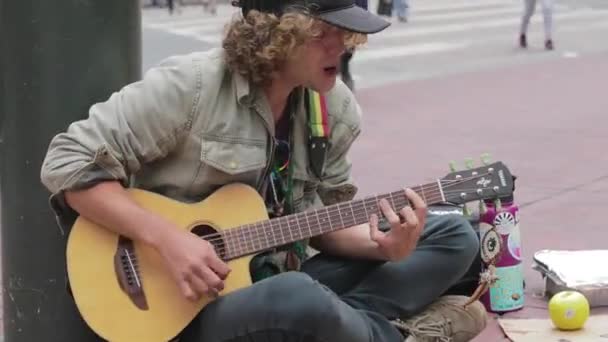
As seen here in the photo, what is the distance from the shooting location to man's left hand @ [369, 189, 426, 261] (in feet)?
9.47

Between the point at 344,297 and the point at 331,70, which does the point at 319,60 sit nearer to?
the point at 331,70

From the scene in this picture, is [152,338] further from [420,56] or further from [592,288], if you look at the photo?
[420,56]

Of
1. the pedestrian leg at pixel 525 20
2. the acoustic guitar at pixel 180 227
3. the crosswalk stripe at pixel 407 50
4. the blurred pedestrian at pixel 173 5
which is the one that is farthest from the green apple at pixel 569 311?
the blurred pedestrian at pixel 173 5

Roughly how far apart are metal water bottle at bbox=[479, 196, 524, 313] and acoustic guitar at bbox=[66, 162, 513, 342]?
0.84m

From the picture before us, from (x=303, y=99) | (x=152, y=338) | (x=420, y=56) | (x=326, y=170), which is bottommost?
(x=420, y=56)

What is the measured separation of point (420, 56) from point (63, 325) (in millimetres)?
9504

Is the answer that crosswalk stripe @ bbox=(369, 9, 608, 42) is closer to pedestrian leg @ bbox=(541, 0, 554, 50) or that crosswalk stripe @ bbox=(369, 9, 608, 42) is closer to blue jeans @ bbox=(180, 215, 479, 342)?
pedestrian leg @ bbox=(541, 0, 554, 50)

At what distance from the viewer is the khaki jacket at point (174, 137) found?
2756 millimetres

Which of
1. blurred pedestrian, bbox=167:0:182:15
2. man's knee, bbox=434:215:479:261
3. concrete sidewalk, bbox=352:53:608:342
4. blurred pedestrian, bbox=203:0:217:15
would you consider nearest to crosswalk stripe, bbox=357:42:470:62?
concrete sidewalk, bbox=352:53:608:342

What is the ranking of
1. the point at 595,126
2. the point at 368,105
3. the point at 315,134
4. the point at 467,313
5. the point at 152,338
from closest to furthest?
the point at 152,338 < the point at 315,134 < the point at 467,313 < the point at 595,126 < the point at 368,105

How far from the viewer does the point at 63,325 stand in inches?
126

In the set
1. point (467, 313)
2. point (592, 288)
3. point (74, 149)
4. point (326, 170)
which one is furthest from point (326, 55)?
point (592, 288)

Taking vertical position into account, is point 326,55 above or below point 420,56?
above

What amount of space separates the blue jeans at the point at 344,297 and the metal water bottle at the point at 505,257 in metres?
0.44
